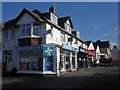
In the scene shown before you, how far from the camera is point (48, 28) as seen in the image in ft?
83.1

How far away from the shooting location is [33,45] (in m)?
24.5

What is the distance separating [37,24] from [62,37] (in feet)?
19.7

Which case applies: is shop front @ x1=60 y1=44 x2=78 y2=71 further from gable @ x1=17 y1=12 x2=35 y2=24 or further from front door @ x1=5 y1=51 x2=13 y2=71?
front door @ x1=5 y1=51 x2=13 y2=71

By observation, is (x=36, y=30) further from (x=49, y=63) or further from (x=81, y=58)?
(x=81, y=58)

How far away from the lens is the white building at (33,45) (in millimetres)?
24484

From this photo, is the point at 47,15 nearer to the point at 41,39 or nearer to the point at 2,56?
the point at 41,39

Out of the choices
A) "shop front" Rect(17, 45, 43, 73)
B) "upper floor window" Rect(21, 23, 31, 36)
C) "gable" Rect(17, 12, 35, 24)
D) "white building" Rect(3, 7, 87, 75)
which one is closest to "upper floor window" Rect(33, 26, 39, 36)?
"white building" Rect(3, 7, 87, 75)

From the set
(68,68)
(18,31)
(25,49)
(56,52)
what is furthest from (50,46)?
(68,68)

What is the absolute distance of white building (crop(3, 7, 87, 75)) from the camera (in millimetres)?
24484

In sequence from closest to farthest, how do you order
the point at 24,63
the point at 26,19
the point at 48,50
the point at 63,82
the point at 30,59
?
1. the point at 63,82
2. the point at 48,50
3. the point at 30,59
4. the point at 26,19
5. the point at 24,63

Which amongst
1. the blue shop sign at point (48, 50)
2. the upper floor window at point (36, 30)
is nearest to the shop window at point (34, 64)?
the blue shop sign at point (48, 50)

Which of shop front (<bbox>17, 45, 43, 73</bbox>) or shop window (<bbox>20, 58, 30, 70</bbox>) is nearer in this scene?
shop front (<bbox>17, 45, 43, 73</bbox>)

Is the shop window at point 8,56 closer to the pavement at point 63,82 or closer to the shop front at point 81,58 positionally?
the pavement at point 63,82

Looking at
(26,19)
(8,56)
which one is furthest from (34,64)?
(26,19)
